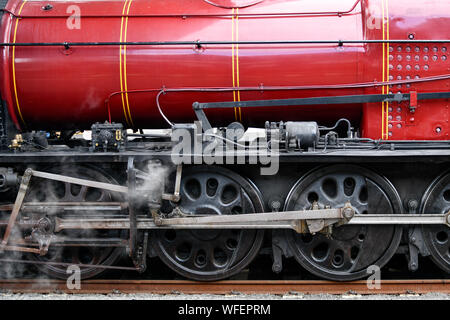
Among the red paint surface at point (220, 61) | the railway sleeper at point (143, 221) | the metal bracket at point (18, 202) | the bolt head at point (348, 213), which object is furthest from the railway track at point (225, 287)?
the red paint surface at point (220, 61)

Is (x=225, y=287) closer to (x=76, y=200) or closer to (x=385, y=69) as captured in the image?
(x=76, y=200)

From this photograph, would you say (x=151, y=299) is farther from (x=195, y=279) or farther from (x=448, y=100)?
(x=448, y=100)

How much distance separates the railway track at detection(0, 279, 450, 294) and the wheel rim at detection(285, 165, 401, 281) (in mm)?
150

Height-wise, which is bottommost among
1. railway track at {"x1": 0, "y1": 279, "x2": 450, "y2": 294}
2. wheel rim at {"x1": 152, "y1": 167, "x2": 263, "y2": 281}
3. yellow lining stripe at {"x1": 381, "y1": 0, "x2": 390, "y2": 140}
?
railway track at {"x1": 0, "y1": 279, "x2": 450, "y2": 294}

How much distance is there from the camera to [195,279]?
4.27 metres

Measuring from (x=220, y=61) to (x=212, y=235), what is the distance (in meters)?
1.76

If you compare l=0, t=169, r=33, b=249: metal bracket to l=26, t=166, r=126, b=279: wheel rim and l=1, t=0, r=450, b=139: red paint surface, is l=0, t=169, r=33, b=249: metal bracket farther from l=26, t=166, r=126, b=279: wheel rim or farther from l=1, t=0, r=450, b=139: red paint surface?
l=1, t=0, r=450, b=139: red paint surface

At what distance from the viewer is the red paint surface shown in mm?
4039

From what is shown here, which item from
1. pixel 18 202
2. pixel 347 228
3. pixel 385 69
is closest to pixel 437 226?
pixel 347 228

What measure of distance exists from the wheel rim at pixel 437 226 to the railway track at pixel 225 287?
10.5 inches

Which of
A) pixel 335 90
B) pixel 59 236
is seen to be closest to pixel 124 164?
pixel 59 236

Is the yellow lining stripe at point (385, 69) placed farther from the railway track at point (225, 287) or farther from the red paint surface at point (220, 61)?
the railway track at point (225, 287)

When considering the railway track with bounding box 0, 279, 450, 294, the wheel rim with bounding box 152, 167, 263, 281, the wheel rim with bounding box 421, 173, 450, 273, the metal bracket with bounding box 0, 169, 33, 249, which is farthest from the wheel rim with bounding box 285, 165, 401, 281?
the metal bracket with bounding box 0, 169, 33, 249

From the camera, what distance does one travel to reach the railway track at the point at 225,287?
13.7 feet
